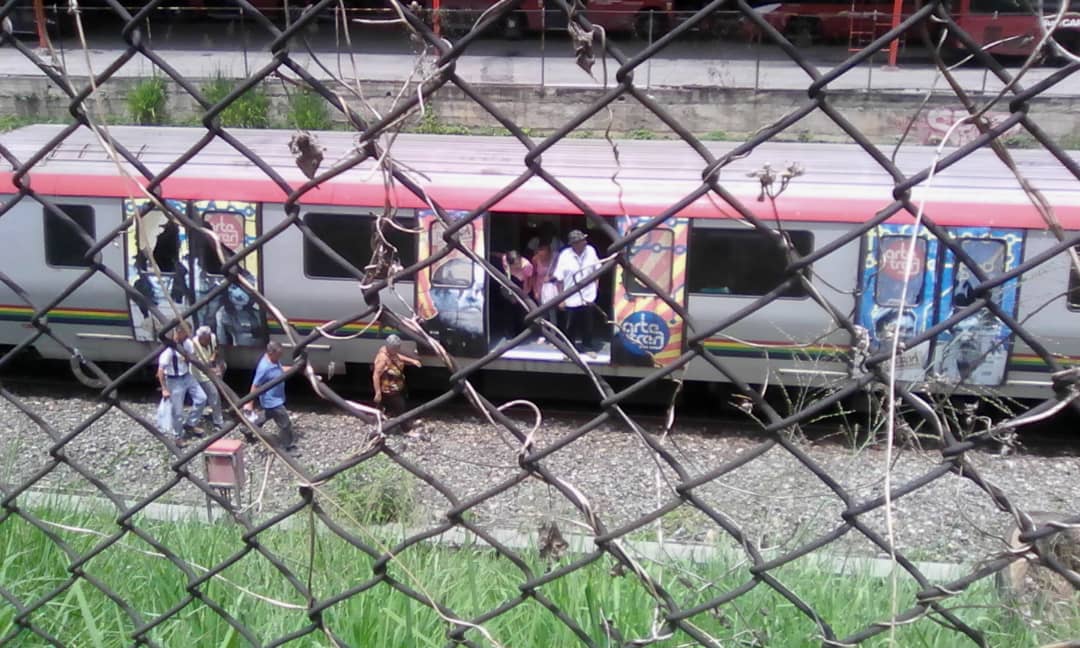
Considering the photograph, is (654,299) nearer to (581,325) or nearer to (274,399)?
(581,325)

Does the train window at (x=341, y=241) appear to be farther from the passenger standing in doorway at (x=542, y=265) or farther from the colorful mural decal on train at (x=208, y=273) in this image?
the passenger standing in doorway at (x=542, y=265)

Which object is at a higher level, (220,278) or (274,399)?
(220,278)

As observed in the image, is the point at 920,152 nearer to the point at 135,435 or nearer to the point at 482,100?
the point at 135,435

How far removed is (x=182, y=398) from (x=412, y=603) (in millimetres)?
6906

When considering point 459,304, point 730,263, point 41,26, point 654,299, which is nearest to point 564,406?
point 459,304

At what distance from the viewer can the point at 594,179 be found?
7.95 metres

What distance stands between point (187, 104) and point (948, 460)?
18.5 metres

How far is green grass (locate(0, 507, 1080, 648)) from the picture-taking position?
1510 mm

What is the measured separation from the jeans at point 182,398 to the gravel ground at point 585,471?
1.05 ft

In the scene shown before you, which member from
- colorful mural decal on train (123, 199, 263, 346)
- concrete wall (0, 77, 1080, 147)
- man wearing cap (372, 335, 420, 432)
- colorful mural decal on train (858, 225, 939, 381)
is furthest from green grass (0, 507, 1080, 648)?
concrete wall (0, 77, 1080, 147)

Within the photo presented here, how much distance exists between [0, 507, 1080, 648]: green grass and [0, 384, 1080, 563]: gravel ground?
268 centimetres

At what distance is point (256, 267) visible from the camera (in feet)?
27.4

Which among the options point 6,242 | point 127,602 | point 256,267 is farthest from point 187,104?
point 127,602

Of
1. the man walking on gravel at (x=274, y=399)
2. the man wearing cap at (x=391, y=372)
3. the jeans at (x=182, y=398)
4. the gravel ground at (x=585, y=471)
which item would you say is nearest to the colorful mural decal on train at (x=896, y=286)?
the gravel ground at (x=585, y=471)
